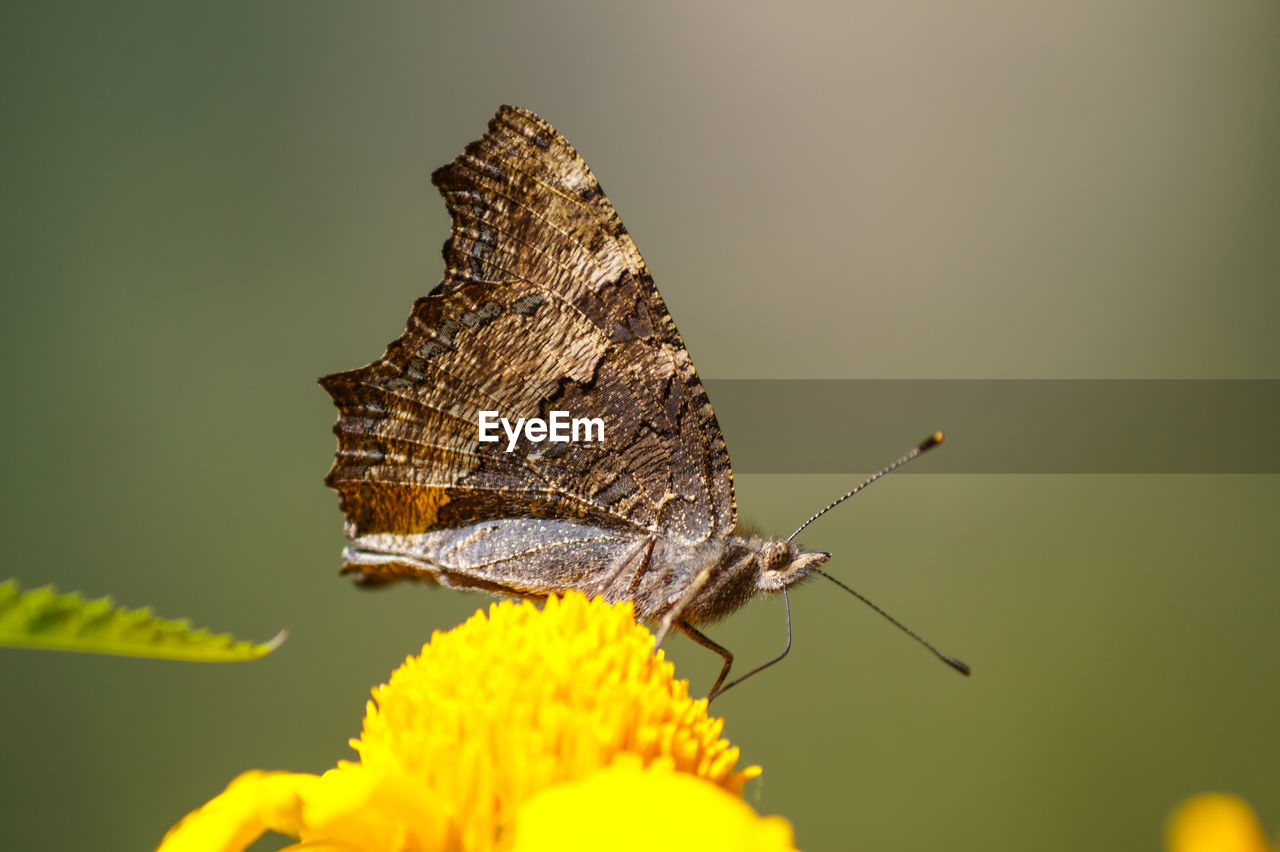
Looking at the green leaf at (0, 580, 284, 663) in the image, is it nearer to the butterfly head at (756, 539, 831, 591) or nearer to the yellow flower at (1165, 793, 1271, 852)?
the yellow flower at (1165, 793, 1271, 852)

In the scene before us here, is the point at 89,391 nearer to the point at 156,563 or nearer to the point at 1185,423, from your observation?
the point at 156,563

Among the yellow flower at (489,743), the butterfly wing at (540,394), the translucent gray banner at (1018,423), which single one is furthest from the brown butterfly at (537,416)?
the translucent gray banner at (1018,423)

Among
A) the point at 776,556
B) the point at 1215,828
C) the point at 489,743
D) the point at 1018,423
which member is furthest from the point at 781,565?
the point at 1018,423

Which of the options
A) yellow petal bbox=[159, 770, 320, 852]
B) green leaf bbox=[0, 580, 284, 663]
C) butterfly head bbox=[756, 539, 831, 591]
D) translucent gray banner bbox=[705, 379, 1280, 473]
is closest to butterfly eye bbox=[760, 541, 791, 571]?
A: butterfly head bbox=[756, 539, 831, 591]

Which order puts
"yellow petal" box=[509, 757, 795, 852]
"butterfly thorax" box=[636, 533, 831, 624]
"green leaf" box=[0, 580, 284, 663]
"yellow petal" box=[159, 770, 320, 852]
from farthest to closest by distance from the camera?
"butterfly thorax" box=[636, 533, 831, 624] → "yellow petal" box=[159, 770, 320, 852] → "yellow petal" box=[509, 757, 795, 852] → "green leaf" box=[0, 580, 284, 663]

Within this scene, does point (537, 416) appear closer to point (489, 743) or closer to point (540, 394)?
point (540, 394)

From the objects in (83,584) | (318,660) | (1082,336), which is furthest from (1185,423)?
(83,584)

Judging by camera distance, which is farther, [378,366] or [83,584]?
[83,584]

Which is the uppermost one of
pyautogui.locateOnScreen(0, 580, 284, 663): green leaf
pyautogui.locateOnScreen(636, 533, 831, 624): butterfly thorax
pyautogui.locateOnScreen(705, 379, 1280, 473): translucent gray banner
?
pyautogui.locateOnScreen(705, 379, 1280, 473): translucent gray banner
